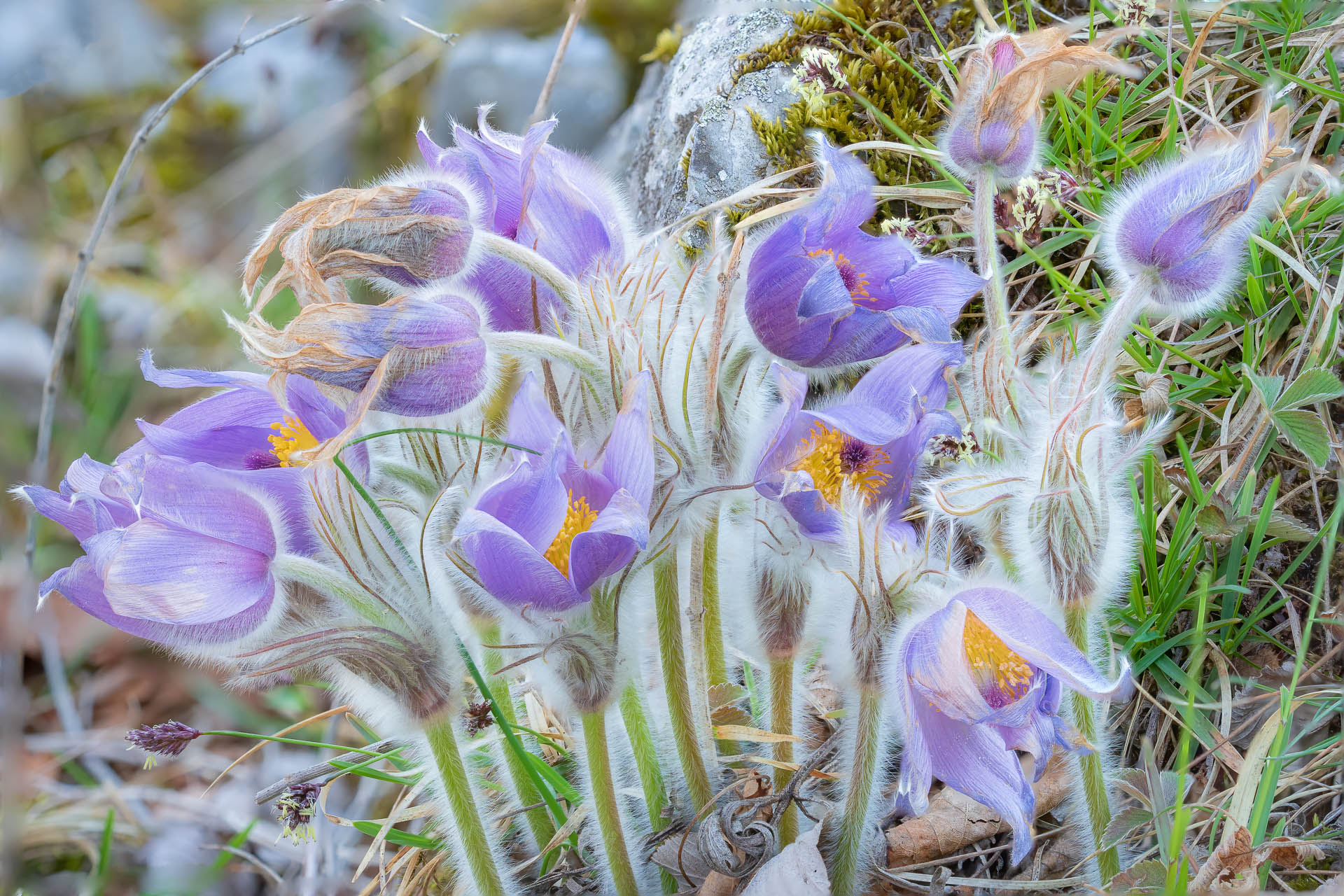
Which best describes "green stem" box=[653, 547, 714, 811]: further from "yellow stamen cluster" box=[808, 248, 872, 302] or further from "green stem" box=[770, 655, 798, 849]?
"yellow stamen cluster" box=[808, 248, 872, 302]

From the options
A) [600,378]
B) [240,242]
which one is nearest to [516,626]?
[600,378]

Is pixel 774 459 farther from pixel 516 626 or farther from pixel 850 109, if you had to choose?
pixel 850 109

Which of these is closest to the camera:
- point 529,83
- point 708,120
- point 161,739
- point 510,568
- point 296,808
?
point 510,568

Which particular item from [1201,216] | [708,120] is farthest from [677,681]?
[708,120]

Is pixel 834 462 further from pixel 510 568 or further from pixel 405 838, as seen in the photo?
pixel 405 838

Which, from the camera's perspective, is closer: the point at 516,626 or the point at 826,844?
the point at 516,626

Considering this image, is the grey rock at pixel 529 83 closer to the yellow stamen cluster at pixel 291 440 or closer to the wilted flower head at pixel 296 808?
the yellow stamen cluster at pixel 291 440

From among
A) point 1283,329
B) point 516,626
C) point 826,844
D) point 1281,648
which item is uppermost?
point 516,626
